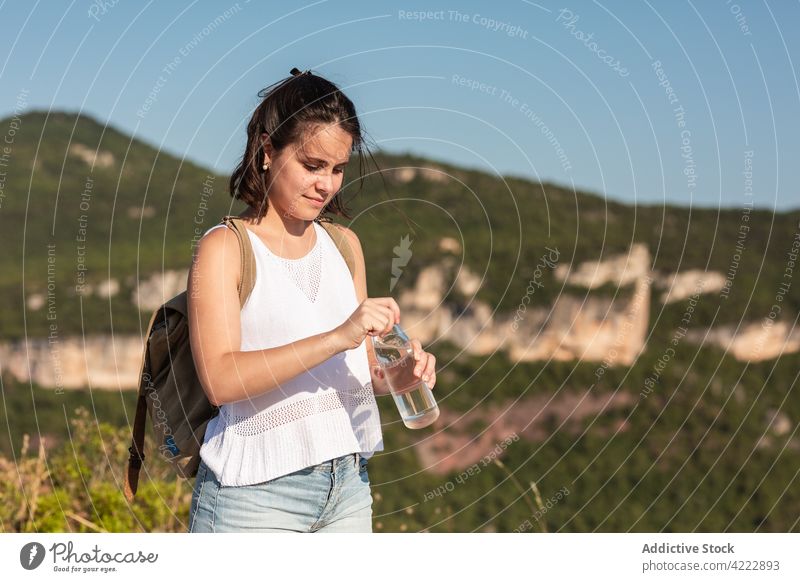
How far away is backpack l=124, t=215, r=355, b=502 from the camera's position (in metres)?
2.56

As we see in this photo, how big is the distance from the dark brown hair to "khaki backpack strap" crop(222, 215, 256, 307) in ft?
0.43

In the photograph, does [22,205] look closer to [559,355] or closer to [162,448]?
[559,355]

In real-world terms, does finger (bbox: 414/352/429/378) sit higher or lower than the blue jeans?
higher

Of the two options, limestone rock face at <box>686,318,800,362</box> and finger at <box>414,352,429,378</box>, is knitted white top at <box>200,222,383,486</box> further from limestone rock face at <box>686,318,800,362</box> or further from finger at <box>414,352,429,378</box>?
limestone rock face at <box>686,318,800,362</box>

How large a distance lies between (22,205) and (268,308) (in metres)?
64.1

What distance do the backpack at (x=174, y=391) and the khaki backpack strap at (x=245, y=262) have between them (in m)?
0.01

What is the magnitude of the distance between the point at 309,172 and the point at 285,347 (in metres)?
0.49

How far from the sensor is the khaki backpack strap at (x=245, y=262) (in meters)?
2.45

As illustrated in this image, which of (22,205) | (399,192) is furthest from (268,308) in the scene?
(22,205)

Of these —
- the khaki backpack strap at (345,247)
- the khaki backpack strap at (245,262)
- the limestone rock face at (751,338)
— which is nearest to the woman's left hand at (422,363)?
the khaki backpack strap at (345,247)

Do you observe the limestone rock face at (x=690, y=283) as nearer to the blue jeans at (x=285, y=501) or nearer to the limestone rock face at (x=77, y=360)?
the limestone rock face at (x=77, y=360)

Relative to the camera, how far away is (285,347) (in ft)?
7.60

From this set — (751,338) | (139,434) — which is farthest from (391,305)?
(751,338)

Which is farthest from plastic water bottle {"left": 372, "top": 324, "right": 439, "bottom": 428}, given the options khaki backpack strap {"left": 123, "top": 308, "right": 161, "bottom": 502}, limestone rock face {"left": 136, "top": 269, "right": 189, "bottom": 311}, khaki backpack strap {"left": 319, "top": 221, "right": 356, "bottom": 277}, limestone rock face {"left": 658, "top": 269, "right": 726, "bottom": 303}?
limestone rock face {"left": 658, "top": 269, "right": 726, "bottom": 303}
